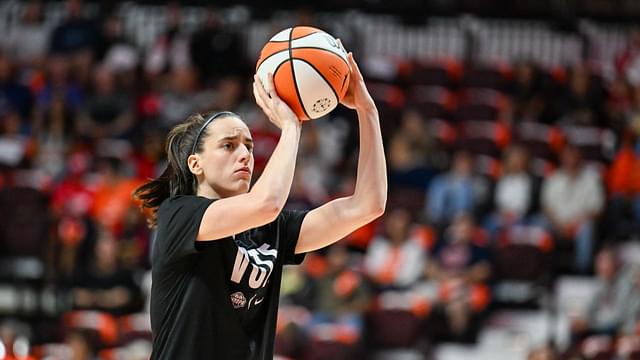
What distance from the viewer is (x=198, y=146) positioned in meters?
4.04

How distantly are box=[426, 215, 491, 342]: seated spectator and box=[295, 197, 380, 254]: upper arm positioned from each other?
6121 millimetres

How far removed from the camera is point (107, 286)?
10.9 meters

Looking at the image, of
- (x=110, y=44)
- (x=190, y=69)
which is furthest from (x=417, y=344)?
(x=110, y=44)

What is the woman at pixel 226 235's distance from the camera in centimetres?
379

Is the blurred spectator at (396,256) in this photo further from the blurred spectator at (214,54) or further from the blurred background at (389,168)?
the blurred spectator at (214,54)

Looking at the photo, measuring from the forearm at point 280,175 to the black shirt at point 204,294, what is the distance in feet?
0.77

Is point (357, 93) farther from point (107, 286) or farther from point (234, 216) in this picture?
point (107, 286)

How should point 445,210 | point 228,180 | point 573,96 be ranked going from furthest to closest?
point 573,96 < point 445,210 < point 228,180

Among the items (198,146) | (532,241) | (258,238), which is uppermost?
(198,146)

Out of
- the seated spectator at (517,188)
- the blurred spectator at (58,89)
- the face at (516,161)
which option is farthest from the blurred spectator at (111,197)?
the face at (516,161)

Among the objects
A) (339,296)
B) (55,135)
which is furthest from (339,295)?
(55,135)

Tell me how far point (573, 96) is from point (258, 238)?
33.1 ft

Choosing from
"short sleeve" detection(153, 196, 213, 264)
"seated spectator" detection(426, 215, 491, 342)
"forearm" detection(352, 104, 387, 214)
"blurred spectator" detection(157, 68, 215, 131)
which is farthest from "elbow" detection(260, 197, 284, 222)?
"blurred spectator" detection(157, 68, 215, 131)

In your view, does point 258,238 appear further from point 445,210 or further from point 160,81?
point 160,81
